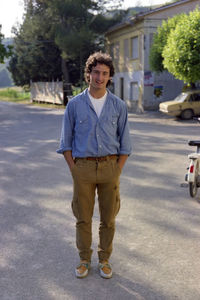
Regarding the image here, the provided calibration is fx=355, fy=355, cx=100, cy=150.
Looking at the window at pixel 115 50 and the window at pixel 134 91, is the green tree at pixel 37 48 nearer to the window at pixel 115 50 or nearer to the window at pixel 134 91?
the window at pixel 115 50

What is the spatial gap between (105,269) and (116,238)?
86 cm

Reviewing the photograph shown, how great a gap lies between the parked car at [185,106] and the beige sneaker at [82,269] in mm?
15036

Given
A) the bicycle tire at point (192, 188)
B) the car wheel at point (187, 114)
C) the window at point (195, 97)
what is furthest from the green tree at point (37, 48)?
the bicycle tire at point (192, 188)

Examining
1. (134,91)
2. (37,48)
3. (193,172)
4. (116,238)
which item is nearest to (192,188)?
(193,172)

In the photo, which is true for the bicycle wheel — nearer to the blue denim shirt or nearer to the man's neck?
the blue denim shirt

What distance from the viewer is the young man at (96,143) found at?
10.1 feet

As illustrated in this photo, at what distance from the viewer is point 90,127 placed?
10.1 feet

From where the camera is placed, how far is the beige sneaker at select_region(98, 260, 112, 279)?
3236 millimetres

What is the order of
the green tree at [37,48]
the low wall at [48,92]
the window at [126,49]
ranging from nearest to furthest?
1. the window at [126,49]
2. the green tree at [37,48]
3. the low wall at [48,92]

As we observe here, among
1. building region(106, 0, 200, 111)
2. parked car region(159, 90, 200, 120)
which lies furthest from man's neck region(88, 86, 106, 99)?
building region(106, 0, 200, 111)

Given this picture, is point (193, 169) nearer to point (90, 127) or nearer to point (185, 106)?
point (90, 127)

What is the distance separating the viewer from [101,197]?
3.26 m

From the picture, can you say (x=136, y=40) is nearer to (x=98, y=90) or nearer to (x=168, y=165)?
(x=168, y=165)

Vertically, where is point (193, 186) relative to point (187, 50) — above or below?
below
